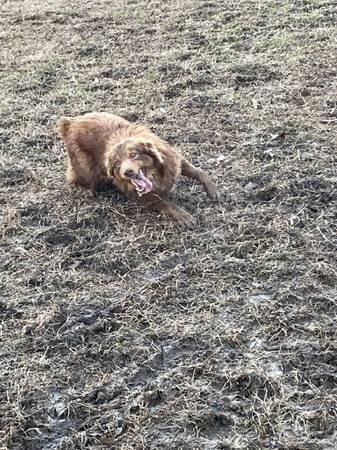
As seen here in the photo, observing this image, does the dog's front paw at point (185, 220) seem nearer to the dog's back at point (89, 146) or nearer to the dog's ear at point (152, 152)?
the dog's ear at point (152, 152)

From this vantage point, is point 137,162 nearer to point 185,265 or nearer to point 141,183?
point 141,183

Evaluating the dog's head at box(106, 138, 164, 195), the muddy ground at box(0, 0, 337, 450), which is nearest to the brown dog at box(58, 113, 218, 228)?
the dog's head at box(106, 138, 164, 195)

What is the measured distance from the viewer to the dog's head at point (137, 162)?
13.3 ft

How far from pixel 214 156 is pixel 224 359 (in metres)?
1.94

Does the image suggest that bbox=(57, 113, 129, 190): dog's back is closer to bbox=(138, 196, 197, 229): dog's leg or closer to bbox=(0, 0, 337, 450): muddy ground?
bbox=(0, 0, 337, 450): muddy ground

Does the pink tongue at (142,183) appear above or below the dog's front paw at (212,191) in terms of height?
above

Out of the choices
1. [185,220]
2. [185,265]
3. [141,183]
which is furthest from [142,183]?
[185,265]

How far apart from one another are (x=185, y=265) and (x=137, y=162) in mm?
761

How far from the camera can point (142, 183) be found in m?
4.09

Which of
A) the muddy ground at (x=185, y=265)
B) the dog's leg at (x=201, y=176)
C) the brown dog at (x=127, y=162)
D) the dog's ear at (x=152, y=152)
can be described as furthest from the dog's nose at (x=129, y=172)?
the dog's leg at (x=201, y=176)

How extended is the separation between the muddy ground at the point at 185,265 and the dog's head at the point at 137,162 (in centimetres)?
20

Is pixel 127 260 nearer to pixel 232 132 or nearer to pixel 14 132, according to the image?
pixel 232 132

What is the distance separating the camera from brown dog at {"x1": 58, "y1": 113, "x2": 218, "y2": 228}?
13.4 feet

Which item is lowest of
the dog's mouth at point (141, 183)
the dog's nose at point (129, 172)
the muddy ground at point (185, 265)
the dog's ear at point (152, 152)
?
the muddy ground at point (185, 265)
